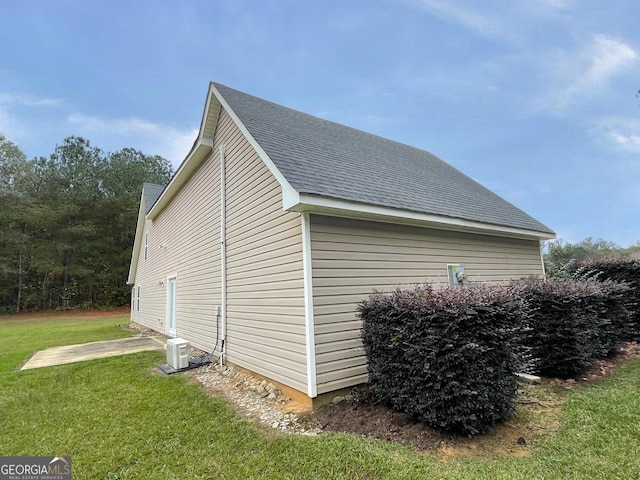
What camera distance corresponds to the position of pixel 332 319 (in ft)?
14.3

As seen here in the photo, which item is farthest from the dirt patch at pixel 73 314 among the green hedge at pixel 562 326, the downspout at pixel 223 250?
the green hedge at pixel 562 326

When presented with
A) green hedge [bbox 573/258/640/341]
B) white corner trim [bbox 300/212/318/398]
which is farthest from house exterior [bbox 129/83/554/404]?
green hedge [bbox 573/258/640/341]

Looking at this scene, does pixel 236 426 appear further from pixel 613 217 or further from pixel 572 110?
pixel 613 217

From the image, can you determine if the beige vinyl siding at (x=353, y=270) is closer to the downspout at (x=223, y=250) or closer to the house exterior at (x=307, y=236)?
the house exterior at (x=307, y=236)

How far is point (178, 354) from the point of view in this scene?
6336 mm

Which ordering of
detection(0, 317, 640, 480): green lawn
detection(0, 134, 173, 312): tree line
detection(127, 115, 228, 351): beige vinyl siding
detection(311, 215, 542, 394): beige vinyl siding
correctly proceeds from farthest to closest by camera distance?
detection(0, 134, 173, 312): tree line
detection(127, 115, 228, 351): beige vinyl siding
detection(311, 215, 542, 394): beige vinyl siding
detection(0, 317, 640, 480): green lawn

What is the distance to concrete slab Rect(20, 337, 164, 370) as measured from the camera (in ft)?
24.7

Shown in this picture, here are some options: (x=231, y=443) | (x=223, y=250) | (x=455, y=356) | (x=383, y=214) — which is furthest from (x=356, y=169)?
(x=231, y=443)

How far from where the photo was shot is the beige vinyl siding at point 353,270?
4281 mm

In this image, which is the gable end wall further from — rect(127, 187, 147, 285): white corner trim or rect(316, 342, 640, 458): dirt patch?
rect(127, 187, 147, 285): white corner trim

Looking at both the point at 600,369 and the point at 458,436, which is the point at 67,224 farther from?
the point at 600,369

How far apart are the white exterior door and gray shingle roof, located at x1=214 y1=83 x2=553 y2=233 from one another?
20.9ft

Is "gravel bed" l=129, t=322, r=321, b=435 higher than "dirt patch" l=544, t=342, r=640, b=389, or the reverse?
"dirt patch" l=544, t=342, r=640, b=389

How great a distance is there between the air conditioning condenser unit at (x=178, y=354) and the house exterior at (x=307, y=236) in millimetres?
687
